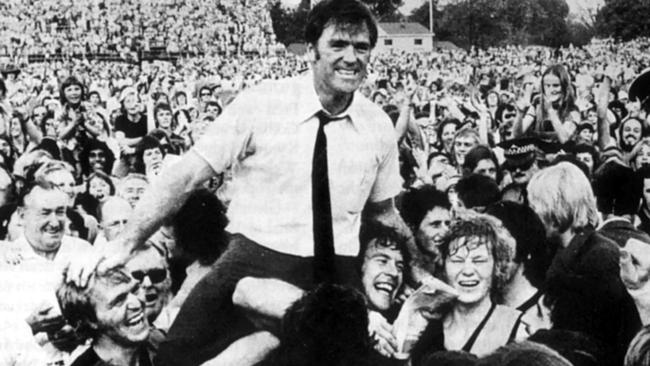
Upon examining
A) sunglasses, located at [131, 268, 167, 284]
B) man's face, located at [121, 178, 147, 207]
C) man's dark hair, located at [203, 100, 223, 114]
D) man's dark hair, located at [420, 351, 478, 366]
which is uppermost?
man's dark hair, located at [203, 100, 223, 114]

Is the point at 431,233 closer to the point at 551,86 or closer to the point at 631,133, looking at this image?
the point at 551,86

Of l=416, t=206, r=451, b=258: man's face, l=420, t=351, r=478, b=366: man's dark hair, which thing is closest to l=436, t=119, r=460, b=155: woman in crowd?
l=416, t=206, r=451, b=258: man's face

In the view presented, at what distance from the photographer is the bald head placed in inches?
127

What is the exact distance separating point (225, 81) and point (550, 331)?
4.95 feet

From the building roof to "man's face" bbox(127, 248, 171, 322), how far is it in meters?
1.15

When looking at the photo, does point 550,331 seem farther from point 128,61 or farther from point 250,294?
point 128,61

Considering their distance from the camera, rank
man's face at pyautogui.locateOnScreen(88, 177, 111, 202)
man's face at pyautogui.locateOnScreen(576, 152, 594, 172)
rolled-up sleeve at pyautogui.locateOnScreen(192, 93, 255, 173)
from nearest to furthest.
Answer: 1. rolled-up sleeve at pyautogui.locateOnScreen(192, 93, 255, 173)
2. man's face at pyautogui.locateOnScreen(88, 177, 111, 202)
3. man's face at pyautogui.locateOnScreen(576, 152, 594, 172)

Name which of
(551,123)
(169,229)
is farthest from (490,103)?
(169,229)

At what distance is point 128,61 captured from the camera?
331 centimetres

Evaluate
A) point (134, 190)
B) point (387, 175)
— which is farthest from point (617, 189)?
point (134, 190)

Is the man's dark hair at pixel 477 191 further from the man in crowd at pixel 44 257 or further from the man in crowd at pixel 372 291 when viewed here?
the man in crowd at pixel 44 257

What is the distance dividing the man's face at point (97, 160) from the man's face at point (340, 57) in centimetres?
82

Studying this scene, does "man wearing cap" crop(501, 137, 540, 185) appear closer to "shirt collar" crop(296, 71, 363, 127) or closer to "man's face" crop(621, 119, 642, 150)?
"man's face" crop(621, 119, 642, 150)

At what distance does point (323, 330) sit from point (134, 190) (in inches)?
32.8
